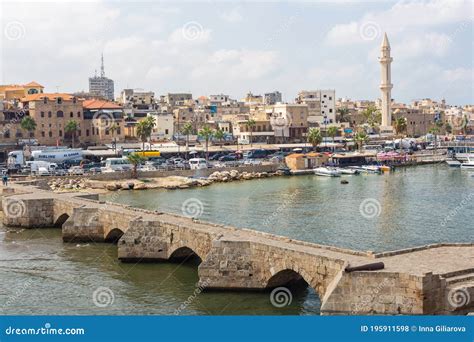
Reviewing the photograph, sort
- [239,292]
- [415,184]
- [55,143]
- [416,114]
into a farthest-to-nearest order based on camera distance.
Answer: [416,114] < [55,143] < [415,184] < [239,292]

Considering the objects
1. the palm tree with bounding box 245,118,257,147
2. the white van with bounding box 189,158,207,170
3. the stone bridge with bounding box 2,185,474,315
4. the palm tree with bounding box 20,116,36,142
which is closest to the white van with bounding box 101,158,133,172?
the white van with bounding box 189,158,207,170

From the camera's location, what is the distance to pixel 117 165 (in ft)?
317

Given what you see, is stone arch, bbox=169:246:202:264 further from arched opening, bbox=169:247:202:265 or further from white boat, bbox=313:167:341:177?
white boat, bbox=313:167:341:177

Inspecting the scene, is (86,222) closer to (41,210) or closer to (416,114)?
(41,210)

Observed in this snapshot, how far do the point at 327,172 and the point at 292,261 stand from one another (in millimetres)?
72370

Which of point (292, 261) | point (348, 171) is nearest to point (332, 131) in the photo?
point (348, 171)

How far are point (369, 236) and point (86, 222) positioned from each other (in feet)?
64.2

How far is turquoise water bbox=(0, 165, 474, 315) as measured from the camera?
33188 millimetres

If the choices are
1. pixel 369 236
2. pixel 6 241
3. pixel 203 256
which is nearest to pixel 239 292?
pixel 203 256

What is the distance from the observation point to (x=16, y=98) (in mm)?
126500

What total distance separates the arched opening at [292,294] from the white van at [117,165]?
63995 millimetres

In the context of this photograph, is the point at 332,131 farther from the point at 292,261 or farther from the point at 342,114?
the point at 292,261

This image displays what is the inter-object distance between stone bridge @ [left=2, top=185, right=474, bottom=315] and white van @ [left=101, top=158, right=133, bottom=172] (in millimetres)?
43825

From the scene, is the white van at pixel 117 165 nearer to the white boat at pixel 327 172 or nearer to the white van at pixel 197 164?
the white van at pixel 197 164
